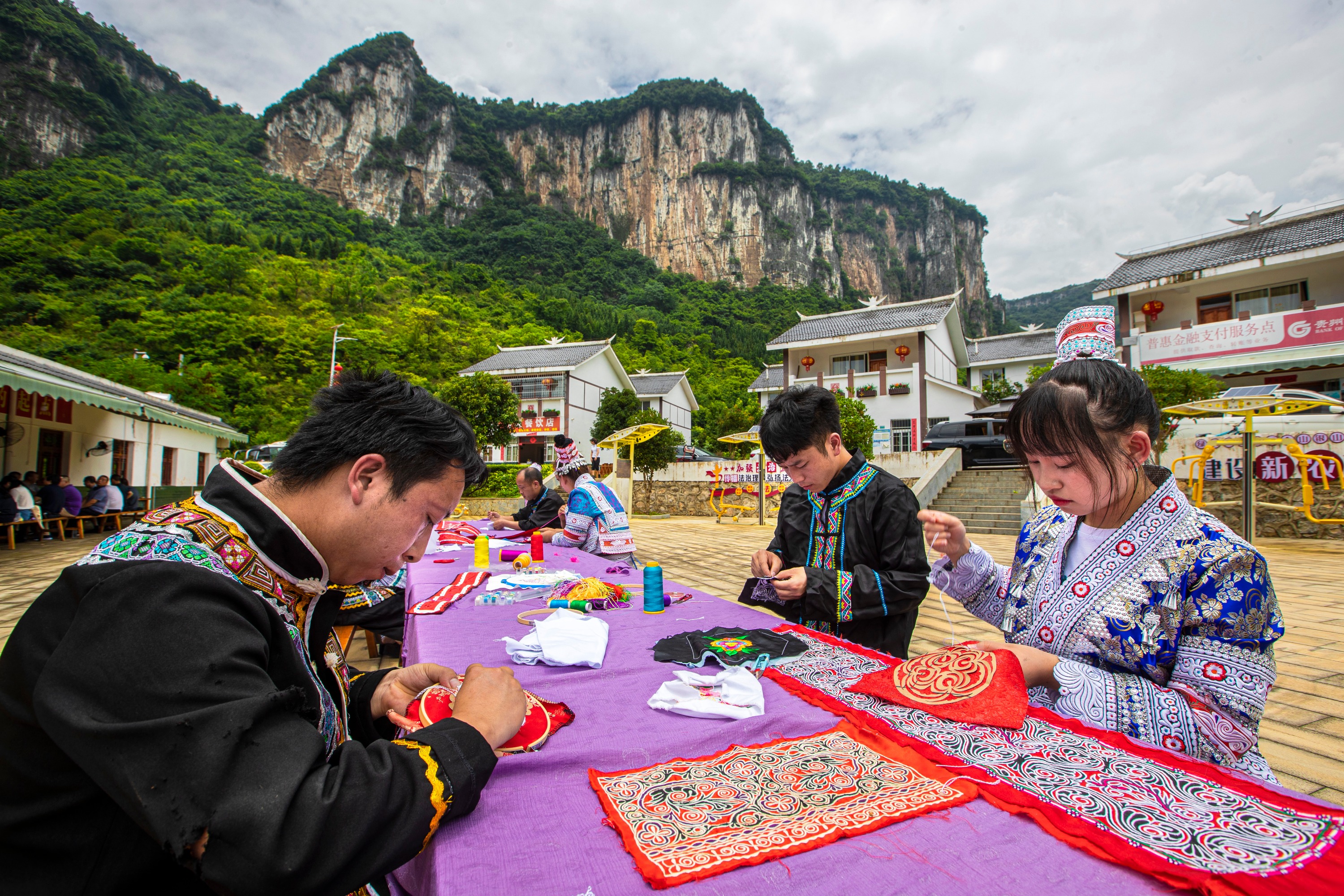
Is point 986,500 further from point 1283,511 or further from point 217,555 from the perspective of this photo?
point 217,555

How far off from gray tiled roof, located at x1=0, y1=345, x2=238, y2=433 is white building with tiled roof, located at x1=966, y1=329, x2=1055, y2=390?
3200 centimetres

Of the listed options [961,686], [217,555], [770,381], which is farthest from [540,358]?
[217,555]

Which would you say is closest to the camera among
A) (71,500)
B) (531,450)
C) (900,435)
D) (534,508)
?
(534,508)

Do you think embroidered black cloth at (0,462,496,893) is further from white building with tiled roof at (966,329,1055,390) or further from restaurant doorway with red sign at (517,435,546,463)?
white building with tiled roof at (966,329,1055,390)

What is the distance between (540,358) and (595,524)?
29.0 meters

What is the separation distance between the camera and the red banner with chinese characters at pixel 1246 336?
12.5 m

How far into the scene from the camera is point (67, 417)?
1269 cm

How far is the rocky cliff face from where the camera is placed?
2788 inches

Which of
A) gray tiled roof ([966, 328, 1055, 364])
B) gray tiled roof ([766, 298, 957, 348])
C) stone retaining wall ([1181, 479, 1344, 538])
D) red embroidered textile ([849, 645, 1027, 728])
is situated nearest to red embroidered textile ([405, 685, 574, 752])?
red embroidered textile ([849, 645, 1027, 728])

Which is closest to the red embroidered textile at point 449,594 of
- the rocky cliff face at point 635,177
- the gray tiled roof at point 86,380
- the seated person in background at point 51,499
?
the gray tiled roof at point 86,380

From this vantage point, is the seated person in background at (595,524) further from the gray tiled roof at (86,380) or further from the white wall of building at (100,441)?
the white wall of building at (100,441)

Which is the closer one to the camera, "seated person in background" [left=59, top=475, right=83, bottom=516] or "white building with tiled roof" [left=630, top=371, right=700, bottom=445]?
"seated person in background" [left=59, top=475, right=83, bottom=516]

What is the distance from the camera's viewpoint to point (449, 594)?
2885mm

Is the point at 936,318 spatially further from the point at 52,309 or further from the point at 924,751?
the point at 52,309
